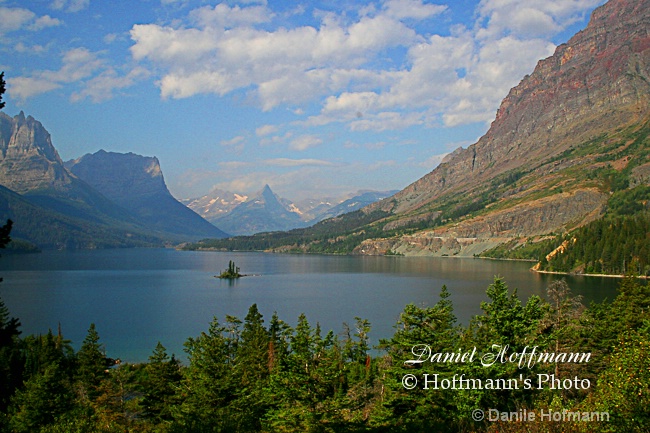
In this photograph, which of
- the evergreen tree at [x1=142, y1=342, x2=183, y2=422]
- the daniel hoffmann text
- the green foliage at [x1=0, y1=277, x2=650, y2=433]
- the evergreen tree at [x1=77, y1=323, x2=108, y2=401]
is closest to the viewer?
the green foliage at [x1=0, y1=277, x2=650, y2=433]

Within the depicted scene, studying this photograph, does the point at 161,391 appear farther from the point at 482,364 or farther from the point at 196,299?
the point at 196,299

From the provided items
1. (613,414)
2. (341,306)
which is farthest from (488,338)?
(341,306)

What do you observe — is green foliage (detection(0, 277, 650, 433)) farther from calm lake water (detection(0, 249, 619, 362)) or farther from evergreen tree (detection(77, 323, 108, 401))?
calm lake water (detection(0, 249, 619, 362))

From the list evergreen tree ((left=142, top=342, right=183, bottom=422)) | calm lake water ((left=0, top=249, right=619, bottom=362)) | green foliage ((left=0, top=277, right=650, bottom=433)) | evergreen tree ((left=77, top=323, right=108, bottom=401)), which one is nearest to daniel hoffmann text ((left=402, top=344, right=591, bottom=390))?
green foliage ((left=0, top=277, right=650, bottom=433))

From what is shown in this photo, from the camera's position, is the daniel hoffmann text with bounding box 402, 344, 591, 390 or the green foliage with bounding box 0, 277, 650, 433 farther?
the daniel hoffmann text with bounding box 402, 344, 591, 390

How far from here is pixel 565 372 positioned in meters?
27.7

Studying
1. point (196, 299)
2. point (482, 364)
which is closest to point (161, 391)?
point (482, 364)

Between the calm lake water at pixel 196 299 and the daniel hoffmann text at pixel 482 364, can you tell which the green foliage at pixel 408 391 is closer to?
the daniel hoffmann text at pixel 482 364

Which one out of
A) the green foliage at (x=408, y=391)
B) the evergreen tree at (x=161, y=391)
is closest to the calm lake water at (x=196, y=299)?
the evergreen tree at (x=161, y=391)

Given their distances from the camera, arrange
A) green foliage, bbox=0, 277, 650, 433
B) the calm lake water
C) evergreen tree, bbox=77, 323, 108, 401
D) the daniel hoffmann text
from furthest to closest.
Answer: the calm lake water < evergreen tree, bbox=77, 323, 108, 401 < the daniel hoffmann text < green foliage, bbox=0, 277, 650, 433

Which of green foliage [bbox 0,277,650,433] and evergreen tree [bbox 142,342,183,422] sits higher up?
green foliage [bbox 0,277,650,433]

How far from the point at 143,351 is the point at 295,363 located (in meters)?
42.6

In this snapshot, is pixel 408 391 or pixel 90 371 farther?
pixel 90 371

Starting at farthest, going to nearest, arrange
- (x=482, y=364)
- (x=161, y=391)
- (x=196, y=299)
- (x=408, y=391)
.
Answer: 1. (x=196, y=299)
2. (x=161, y=391)
3. (x=408, y=391)
4. (x=482, y=364)
